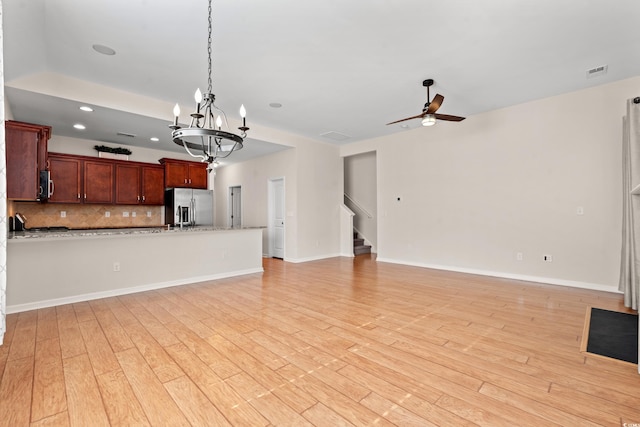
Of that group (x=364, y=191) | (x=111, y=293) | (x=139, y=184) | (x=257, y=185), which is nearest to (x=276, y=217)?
(x=257, y=185)

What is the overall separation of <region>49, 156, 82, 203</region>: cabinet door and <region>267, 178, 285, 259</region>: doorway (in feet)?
12.8

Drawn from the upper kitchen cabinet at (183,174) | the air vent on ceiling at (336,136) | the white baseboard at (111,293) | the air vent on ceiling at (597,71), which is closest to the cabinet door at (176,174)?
the upper kitchen cabinet at (183,174)

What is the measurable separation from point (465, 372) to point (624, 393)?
92 cm

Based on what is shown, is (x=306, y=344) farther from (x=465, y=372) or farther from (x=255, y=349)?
(x=465, y=372)

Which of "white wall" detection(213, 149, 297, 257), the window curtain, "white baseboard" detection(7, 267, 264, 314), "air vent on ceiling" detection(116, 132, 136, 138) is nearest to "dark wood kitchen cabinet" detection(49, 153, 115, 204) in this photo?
"air vent on ceiling" detection(116, 132, 136, 138)

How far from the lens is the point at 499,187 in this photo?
521 cm

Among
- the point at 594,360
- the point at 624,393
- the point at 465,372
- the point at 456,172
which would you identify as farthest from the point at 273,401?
the point at 456,172

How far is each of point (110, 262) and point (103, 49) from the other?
8.97ft

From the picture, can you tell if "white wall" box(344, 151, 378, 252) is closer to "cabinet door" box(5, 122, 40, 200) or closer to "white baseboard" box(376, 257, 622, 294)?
"white baseboard" box(376, 257, 622, 294)

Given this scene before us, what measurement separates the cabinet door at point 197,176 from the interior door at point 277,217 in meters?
1.65

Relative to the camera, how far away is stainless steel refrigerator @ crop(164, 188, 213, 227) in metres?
6.62

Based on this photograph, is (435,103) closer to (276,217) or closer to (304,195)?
(304,195)

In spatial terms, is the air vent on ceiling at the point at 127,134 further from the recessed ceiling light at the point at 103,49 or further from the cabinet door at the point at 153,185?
the recessed ceiling light at the point at 103,49

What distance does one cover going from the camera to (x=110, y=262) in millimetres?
4176
